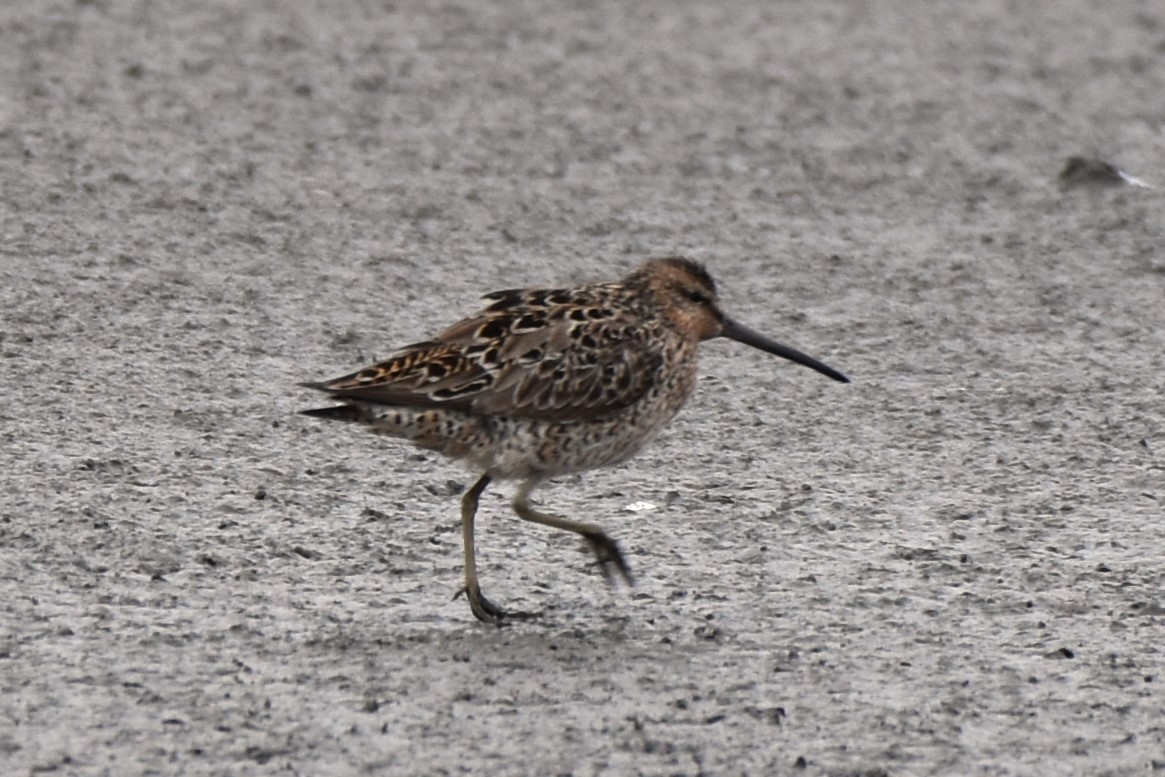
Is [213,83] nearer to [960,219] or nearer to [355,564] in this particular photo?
[960,219]

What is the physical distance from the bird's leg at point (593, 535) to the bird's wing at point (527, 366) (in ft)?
0.99

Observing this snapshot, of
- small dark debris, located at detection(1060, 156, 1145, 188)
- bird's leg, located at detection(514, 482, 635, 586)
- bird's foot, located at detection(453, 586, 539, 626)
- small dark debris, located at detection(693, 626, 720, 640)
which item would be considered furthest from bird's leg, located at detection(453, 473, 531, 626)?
small dark debris, located at detection(1060, 156, 1145, 188)

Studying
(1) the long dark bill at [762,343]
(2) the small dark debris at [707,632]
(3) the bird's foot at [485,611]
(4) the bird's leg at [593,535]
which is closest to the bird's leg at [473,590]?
(3) the bird's foot at [485,611]

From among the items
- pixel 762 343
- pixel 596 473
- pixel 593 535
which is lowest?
pixel 596 473

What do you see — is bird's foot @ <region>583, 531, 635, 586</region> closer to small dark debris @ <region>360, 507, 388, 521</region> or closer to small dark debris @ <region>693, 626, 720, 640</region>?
small dark debris @ <region>693, 626, 720, 640</region>

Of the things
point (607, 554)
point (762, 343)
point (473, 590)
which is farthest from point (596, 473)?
point (473, 590)

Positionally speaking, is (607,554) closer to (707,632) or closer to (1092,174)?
(707,632)

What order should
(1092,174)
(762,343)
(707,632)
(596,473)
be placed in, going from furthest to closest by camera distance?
(1092,174)
(596,473)
(762,343)
(707,632)

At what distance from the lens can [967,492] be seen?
6816 millimetres

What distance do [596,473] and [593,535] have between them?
3.54 ft

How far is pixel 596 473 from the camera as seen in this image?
23.0 feet

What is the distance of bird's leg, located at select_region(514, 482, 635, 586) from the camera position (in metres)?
5.93

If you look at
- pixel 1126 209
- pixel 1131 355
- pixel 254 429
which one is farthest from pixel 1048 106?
pixel 254 429

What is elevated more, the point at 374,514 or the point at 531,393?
the point at 531,393
